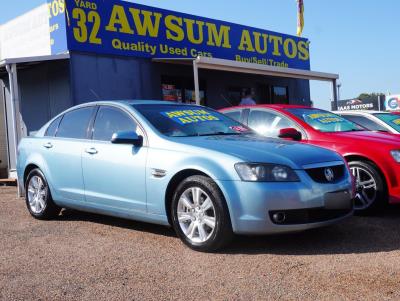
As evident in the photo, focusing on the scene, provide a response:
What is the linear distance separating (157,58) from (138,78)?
663 mm

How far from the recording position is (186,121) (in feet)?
17.6

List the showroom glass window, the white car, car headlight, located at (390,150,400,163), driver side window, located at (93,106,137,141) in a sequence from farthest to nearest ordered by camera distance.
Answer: the white car, the showroom glass window, car headlight, located at (390,150,400,163), driver side window, located at (93,106,137,141)

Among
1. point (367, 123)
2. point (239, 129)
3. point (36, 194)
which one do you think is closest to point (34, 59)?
point (36, 194)

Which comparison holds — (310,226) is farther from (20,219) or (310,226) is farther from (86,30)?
(86,30)

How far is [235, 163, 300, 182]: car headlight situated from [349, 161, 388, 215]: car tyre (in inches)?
80.0

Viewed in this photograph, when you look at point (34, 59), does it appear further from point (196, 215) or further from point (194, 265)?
point (194, 265)

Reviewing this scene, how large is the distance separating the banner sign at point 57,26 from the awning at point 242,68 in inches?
88.8

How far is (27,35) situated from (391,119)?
8271 mm

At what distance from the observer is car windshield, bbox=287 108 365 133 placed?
6836 millimetres

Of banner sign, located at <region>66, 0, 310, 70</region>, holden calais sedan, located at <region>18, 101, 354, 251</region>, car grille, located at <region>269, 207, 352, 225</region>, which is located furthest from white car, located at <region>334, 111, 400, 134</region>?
banner sign, located at <region>66, 0, 310, 70</region>

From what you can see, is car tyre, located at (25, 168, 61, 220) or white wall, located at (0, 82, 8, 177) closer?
car tyre, located at (25, 168, 61, 220)

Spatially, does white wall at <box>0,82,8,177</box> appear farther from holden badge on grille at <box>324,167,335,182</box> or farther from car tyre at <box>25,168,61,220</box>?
holden badge on grille at <box>324,167,335,182</box>

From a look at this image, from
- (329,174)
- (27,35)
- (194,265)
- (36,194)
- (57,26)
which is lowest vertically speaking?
(194,265)

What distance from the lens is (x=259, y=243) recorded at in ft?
15.4
